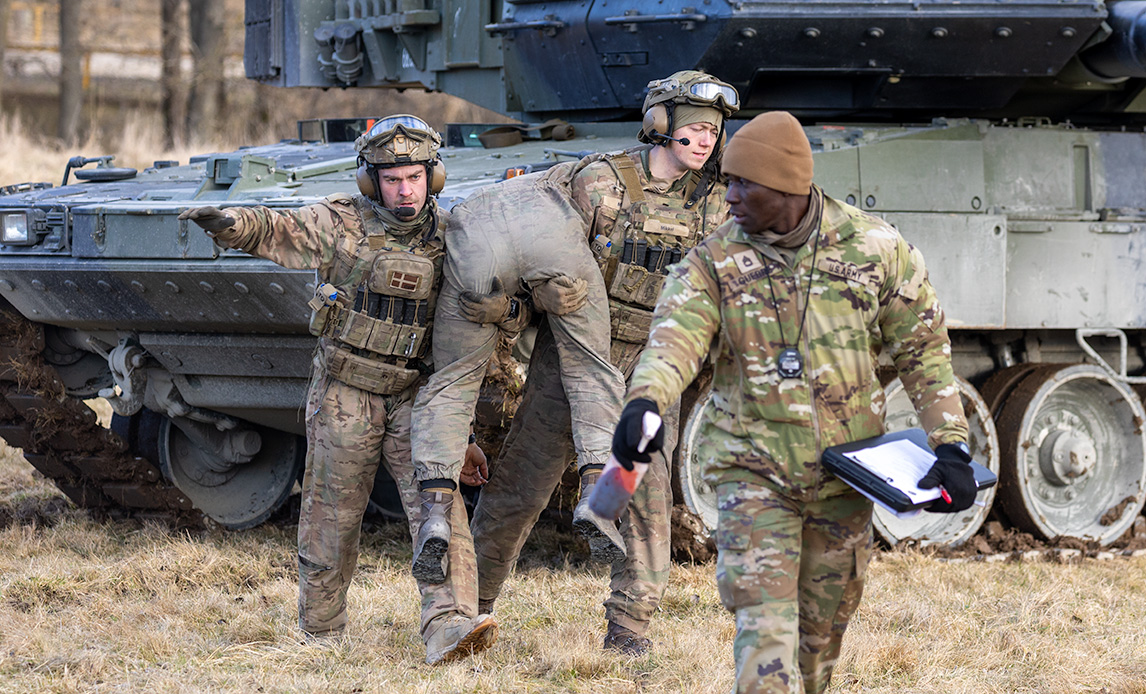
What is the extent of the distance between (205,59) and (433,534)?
61.4ft

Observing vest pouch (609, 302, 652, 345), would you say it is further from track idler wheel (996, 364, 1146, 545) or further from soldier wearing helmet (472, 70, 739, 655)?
track idler wheel (996, 364, 1146, 545)

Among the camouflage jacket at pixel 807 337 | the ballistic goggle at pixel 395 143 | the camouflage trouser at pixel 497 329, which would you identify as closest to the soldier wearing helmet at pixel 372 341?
the ballistic goggle at pixel 395 143

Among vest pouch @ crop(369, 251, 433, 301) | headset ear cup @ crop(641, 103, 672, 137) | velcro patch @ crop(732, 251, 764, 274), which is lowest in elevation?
vest pouch @ crop(369, 251, 433, 301)

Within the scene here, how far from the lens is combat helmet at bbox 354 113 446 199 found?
4.86 meters

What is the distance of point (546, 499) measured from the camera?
5.28 meters

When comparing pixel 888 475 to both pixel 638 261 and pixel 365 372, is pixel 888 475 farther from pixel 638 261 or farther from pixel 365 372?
pixel 365 372

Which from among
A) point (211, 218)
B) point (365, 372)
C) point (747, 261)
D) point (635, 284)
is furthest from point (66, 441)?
point (747, 261)

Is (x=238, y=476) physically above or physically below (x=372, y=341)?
below

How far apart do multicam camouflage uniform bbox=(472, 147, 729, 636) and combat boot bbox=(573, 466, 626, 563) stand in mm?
280

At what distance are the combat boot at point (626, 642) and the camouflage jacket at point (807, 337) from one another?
1.49 meters

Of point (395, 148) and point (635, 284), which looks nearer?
point (395, 148)

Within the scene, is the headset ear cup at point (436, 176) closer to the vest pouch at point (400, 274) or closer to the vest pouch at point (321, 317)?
the vest pouch at point (400, 274)

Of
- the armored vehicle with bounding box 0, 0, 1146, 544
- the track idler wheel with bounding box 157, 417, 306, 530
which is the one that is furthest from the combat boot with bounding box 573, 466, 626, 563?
the track idler wheel with bounding box 157, 417, 306, 530

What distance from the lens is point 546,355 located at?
203 inches
